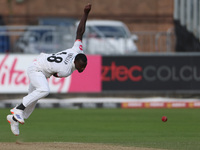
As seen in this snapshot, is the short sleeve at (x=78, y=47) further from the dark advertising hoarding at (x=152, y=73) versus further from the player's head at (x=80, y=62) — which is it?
the dark advertising hoarding at (x=152, y=73)

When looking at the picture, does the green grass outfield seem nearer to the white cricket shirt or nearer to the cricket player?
the cricket player

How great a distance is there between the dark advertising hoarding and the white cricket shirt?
30.8 feet

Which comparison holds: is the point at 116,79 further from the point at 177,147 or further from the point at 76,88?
the point at 177,147

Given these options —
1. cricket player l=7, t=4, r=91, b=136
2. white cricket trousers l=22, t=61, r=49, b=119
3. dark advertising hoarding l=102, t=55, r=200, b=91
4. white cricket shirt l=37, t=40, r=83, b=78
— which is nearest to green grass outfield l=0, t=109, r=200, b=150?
cricket player l=7, t=4, r=91, b=136

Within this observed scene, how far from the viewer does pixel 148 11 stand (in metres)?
38.3

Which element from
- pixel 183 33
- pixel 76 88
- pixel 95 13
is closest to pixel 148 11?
pixel 95 13

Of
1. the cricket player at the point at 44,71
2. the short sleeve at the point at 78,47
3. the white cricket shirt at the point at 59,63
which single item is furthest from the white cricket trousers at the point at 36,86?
the short sleeve at the point at 78,47

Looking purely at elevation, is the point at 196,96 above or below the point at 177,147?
below

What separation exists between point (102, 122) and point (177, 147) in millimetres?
4670

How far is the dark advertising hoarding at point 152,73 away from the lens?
2077 centimetres

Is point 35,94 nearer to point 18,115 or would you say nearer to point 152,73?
point 18,115

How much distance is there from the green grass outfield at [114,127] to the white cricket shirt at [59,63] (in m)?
1.75

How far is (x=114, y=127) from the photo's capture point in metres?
14.8

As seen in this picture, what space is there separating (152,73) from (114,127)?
636cm
